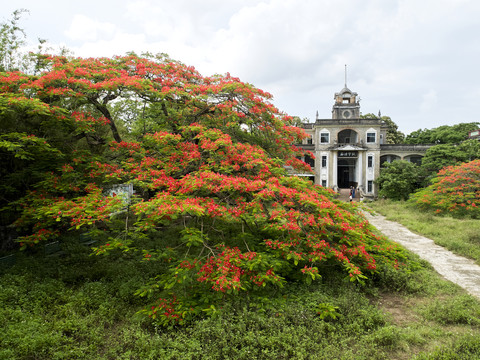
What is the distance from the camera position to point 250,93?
309 inches

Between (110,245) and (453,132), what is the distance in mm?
38145

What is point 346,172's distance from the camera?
3341cm

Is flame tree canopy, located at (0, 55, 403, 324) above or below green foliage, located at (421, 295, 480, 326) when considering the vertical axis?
above

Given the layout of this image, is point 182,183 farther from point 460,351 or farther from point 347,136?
point 347,136

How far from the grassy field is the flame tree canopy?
488mm

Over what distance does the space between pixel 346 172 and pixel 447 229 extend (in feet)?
67.3

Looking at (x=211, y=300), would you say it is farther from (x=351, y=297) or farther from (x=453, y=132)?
(x=453, y=132)

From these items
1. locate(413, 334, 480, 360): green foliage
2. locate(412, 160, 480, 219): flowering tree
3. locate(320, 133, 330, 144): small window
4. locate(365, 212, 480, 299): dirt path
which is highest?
locate(320, 133, 330, 144): small window

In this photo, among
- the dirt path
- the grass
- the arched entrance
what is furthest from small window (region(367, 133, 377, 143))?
the dirt path

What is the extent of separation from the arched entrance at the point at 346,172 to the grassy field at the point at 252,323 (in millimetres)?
26787

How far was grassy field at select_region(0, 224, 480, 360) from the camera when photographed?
4.65 metres

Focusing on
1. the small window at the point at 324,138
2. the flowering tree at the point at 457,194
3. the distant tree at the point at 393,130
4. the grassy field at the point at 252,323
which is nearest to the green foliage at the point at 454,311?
the grassy field at the point at 252,323

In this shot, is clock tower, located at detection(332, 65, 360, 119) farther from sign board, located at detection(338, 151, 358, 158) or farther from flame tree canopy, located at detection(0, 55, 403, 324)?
flame tree canopy, located at detection(0, 55, 403, 324)

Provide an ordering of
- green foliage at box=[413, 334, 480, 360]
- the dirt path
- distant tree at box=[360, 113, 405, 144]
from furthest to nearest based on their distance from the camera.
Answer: distant tree at box=[360, 113, 405, 144] → the dirt path → green foliage at box=[413, 334, 480, 360]
